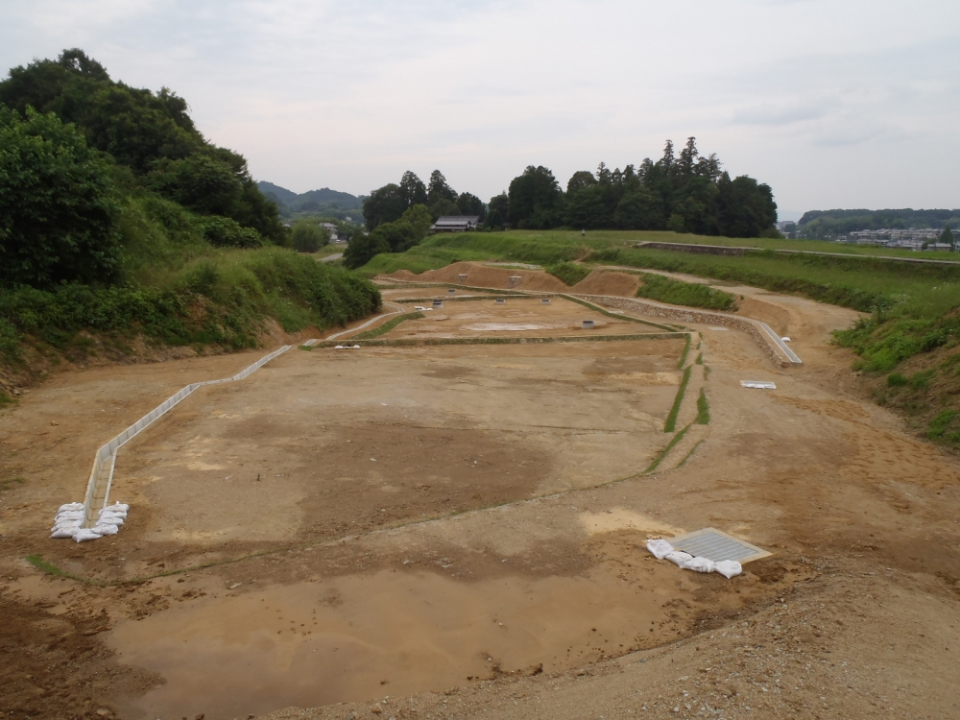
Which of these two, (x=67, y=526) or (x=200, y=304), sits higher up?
(x=200, y=304)

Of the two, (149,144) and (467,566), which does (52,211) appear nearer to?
(467,566)

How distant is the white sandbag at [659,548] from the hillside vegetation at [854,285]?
21.8 ft

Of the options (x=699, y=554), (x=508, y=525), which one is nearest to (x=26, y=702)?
(x=508, y=525)

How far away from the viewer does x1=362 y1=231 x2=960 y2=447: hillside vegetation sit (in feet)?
43.0

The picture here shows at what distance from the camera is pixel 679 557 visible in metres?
6.77

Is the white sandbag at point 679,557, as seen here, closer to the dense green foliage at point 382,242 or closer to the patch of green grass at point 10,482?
the patch of green grass at point 10,482

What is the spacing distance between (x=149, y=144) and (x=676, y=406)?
28.2 meters

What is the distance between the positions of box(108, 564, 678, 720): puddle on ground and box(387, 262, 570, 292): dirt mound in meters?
38.5

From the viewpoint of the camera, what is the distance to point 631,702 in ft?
15.0

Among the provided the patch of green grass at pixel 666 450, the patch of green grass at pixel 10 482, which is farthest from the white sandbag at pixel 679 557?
the patch of green grass at pixel 10 482

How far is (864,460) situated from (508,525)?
19.6 ft

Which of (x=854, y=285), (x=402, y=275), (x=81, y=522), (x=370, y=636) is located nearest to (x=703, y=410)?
(x=370, y=636)

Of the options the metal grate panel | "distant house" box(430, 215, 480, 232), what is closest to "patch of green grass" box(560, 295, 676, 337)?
the metal grate panel

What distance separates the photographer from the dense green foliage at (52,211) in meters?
15.7
